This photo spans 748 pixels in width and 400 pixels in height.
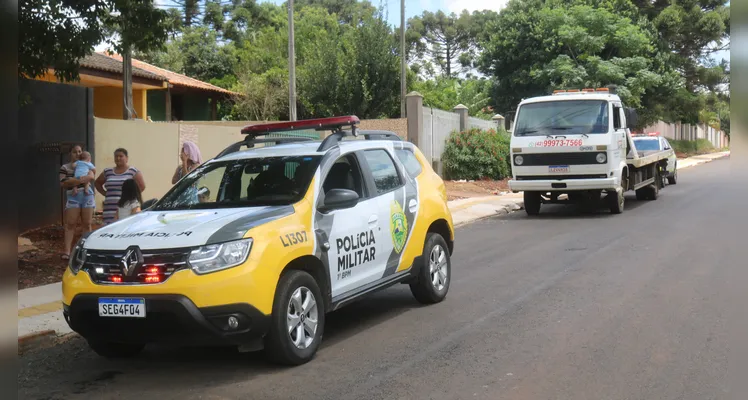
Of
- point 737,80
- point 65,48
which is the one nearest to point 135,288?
point 737,80

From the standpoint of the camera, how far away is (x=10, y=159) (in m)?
1.76

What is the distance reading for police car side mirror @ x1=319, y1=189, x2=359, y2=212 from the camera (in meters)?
6.52

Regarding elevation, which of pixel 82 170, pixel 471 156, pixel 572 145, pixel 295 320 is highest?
pixel 572 145

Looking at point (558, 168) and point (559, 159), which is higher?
point (559, 159)

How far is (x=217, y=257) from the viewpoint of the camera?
220 inches

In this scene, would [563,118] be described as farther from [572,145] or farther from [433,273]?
[433,273]

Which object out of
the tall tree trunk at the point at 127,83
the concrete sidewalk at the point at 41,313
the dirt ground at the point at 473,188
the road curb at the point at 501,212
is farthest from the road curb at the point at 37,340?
the dirt ground at the point at 473,188

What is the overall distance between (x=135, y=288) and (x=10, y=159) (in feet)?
13.0

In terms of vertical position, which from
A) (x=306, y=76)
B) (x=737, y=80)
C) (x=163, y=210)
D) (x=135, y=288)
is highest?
(x=306, y=76)

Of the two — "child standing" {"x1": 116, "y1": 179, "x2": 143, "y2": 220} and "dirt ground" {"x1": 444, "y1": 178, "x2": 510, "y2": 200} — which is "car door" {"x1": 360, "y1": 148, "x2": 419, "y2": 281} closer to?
"child standing" {"x1": 116, "y1": 179, "x2": 143, "y2": 220}

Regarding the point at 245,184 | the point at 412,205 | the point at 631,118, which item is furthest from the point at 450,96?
the point at 245,184

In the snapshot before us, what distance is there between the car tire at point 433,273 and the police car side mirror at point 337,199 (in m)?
1.67

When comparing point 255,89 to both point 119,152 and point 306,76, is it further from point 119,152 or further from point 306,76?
point 119,152

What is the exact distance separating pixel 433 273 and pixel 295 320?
8.48 feet
